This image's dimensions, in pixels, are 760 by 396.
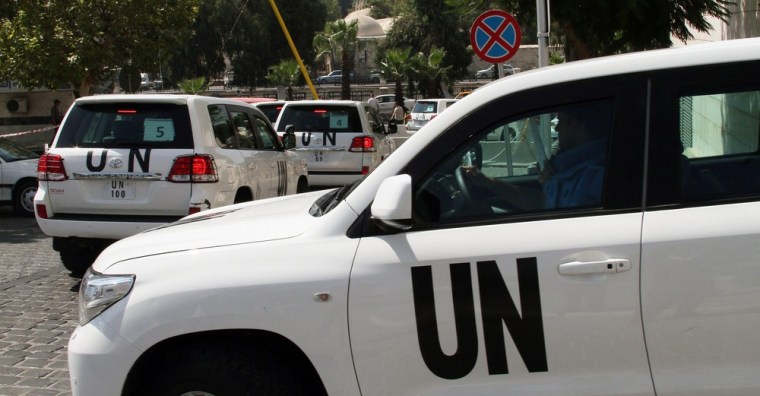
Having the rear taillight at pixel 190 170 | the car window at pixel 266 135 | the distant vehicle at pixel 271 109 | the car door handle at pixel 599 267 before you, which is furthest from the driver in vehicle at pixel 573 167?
the distant vehicle at pixel 271 109

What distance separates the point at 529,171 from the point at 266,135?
716 centimetres

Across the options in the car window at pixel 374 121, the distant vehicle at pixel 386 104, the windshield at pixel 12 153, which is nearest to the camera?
the windshield at pixel 12 153

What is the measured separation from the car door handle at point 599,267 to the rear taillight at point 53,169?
6192 millimetres

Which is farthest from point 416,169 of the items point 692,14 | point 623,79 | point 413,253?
point 692,14

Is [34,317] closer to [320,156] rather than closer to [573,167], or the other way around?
[573,167]

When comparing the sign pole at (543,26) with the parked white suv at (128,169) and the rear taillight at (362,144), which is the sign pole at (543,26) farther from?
the rear taillight at (362,144)

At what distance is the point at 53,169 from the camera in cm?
809

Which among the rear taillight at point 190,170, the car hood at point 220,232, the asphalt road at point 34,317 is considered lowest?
the asphalt road at point 34,317

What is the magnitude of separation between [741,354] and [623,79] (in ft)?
3.61

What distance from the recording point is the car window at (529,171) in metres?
3.31

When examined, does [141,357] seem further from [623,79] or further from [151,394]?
[623,79]

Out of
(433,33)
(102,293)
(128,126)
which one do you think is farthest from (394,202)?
(433,33)

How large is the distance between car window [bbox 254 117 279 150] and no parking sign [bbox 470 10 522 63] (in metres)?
3.22

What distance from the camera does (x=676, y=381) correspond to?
10.1 feet
